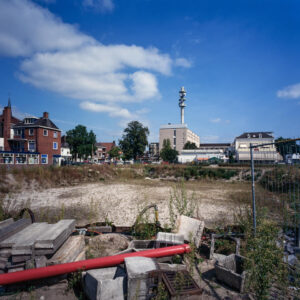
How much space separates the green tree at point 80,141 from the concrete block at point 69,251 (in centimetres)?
5008

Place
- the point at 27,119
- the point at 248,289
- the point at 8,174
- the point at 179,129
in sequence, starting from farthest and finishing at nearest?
the point at 179,129
the point at 27,119
the point at 8,174
the point at 248,289

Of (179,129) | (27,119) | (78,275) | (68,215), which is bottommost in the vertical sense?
(68,215)

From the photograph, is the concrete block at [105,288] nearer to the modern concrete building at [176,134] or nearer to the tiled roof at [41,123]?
the tiled roof at [41,123]

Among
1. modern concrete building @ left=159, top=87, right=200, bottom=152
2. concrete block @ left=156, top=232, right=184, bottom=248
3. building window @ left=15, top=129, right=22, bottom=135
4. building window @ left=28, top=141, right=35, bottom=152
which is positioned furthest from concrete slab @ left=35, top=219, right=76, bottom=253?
modern concrete building @ left=159, top=87, right=200, bottom=152

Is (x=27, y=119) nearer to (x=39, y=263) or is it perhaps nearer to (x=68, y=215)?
(x=68, y=215)

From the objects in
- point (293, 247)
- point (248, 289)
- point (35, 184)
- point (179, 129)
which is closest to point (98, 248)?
point (248, 289)

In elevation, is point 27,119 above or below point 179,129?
below

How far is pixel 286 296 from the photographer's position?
2.79m

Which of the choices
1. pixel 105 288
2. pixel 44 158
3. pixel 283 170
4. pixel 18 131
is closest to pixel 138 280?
pixel 105 288

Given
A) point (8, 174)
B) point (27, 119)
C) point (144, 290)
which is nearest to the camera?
point (144, 290)

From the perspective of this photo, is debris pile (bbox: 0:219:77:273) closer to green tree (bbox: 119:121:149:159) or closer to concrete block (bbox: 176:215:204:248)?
concrete block (bbox: 176:215:204:248)

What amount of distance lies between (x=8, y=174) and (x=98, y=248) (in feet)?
46.1

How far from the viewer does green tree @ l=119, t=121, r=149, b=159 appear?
Result: 58531 mm

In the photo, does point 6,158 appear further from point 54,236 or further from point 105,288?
point 105,288
